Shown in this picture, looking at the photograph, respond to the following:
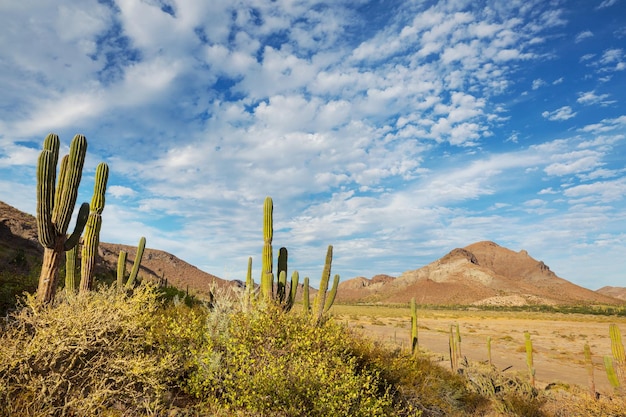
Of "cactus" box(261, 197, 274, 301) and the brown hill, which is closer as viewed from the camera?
"cactus" box(261, 197, 274, 301)

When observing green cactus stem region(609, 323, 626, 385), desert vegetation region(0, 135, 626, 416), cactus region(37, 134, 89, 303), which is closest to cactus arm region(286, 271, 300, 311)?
desert vegetation region(0, 135, 626, 416)

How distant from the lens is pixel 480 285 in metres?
109

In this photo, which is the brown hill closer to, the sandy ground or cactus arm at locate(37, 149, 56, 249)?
cactus arm at locate(37, 149, 56, 249)

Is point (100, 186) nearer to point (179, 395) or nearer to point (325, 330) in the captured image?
point (179, 395)

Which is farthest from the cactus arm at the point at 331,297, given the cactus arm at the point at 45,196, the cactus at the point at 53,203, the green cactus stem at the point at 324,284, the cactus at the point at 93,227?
the cactus arm at the point at 45,196

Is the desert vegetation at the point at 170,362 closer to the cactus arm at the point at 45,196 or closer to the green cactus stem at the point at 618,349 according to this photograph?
the cactus arm at the point at 45,196

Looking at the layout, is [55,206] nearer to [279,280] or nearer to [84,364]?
[84,364]

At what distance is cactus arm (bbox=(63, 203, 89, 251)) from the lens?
994 cm

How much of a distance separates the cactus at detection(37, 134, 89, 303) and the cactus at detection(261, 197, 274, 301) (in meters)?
4.87

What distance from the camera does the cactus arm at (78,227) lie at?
994cm

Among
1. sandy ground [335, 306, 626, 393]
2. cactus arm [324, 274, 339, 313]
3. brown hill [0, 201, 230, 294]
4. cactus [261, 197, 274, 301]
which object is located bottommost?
sandy ground [335, 306, 626, 393]

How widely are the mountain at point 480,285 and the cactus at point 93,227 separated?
96432 millimetres

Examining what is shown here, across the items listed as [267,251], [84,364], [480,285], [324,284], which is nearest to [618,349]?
[324,284]

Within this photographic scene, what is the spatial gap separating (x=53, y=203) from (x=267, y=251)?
5.45 m
